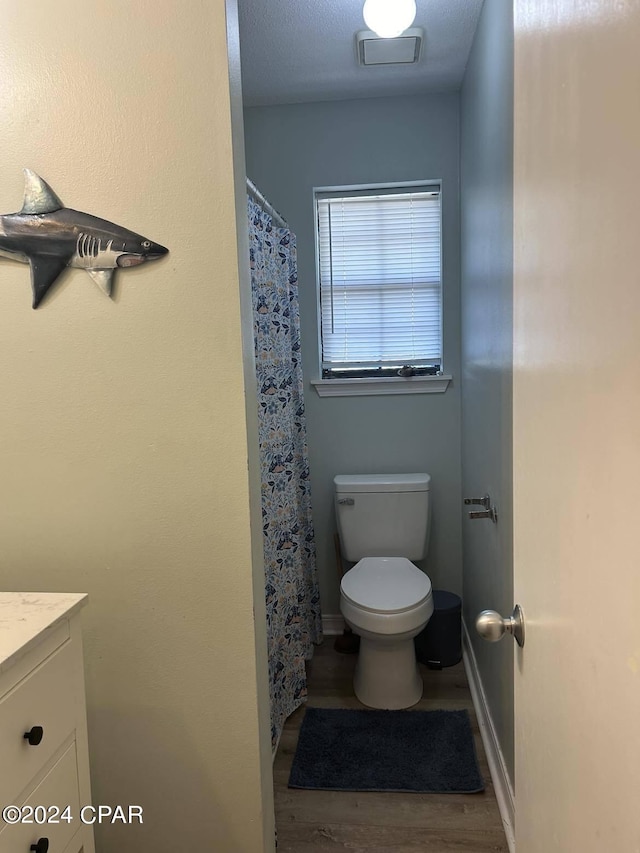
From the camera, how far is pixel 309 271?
2.80 metres

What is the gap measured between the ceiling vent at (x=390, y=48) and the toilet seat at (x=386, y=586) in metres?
2.05

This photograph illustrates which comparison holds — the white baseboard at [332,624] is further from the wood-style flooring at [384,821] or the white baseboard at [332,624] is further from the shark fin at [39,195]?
the shark fin at [39,195]

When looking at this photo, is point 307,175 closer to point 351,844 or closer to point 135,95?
point 135,95

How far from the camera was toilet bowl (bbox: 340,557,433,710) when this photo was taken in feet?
7.13

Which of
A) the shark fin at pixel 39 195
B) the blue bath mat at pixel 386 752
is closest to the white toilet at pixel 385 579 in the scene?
the blue bath mat at pixel 386 752

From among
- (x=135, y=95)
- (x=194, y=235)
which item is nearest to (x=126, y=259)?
(x=194, y=235)

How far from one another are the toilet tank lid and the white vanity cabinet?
1.61 meters

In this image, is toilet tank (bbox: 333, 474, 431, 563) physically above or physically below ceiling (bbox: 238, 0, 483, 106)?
below

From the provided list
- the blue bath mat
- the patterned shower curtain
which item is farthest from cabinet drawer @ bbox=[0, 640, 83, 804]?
the blue bath mat

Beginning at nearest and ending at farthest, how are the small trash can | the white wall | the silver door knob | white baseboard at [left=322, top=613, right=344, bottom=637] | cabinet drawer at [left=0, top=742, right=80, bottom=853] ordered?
the silver door knob → cabinet drawer at [left=0, top=742, right=80, bottom=853] → the white wall → the small trash can → white baseboard at [left=322, top=613, right=344, bottom=637]

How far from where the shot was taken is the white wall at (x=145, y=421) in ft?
4.19

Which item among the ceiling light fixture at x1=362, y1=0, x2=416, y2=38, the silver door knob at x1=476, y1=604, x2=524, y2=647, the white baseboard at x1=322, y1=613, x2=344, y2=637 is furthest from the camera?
the white baseboard at x1=322, y1=613, x2=344, y2=637

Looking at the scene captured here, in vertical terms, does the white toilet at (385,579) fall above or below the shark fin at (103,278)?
below

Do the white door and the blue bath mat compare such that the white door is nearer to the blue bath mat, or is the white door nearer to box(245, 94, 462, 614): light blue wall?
the blue bath mat
